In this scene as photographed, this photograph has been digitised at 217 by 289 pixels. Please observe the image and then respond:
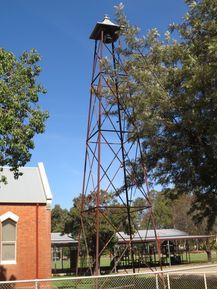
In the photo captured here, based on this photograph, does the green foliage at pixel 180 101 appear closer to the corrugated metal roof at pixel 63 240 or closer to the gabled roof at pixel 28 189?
the gabled roof at pixel 28 189

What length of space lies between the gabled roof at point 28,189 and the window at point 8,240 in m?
1.37

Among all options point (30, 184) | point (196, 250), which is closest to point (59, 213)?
point (196, 250)

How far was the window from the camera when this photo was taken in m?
25.4

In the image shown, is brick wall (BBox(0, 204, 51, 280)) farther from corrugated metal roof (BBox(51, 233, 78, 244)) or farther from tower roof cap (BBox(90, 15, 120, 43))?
corrugated metal roof (BBox(51, 233, 78, 244))

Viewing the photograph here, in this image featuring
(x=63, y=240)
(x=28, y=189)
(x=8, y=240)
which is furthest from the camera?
(x=63, y=240)

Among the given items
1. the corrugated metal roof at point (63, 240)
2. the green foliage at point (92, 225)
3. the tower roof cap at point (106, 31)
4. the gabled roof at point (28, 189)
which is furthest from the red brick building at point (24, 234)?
the corrugated metal roof at point (63, 240)

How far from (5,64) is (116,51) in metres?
7.11

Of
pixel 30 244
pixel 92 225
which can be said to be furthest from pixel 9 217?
pixel 92 225

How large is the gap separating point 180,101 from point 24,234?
13850 mm

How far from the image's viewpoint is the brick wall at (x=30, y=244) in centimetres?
2516

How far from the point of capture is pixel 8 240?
25609 millimetres

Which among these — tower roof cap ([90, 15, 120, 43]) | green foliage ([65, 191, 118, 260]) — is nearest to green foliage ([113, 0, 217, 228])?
tower roof cap ([90, 15, 120, 43])

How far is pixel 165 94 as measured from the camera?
17484 millimetres

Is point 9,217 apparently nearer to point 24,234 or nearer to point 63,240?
point 24,234
